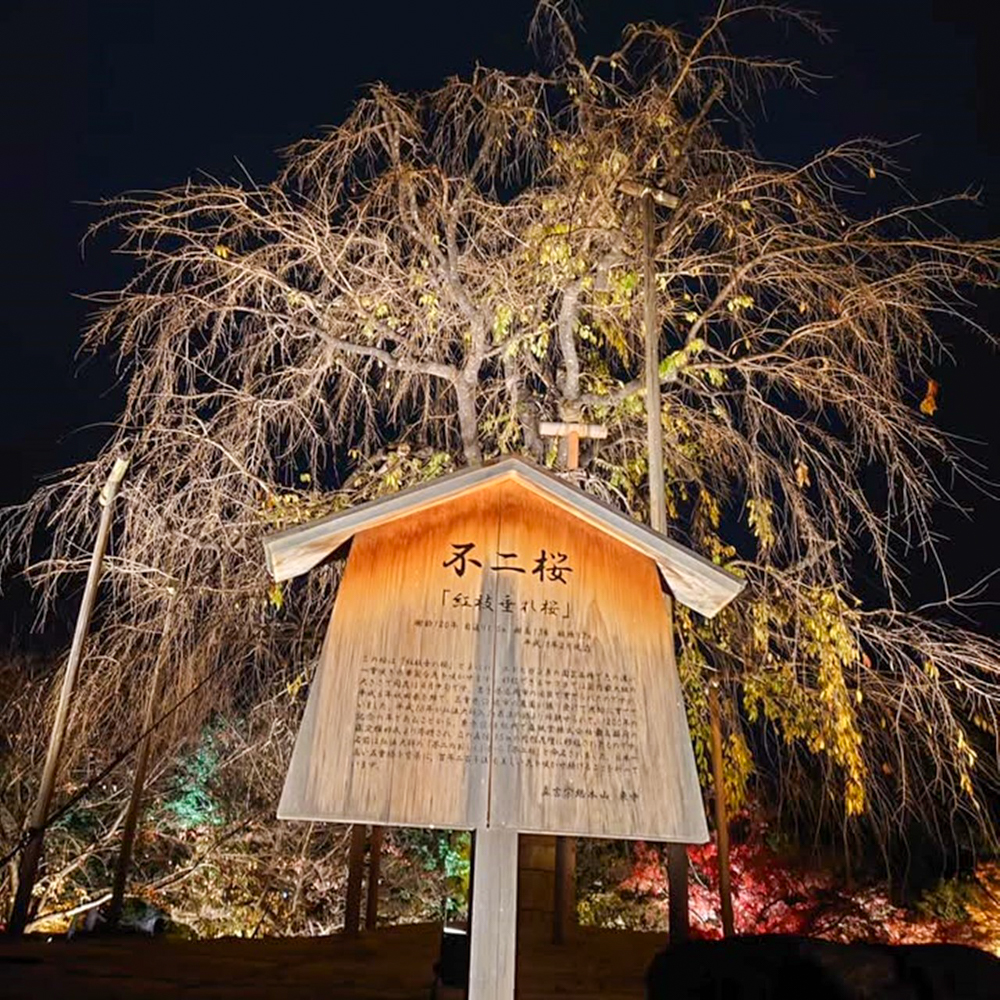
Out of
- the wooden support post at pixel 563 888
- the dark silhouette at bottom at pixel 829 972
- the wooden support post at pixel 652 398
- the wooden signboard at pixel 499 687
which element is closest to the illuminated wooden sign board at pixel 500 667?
the wooden signboard at pixel 499 687

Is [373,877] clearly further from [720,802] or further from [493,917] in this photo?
[493,917]

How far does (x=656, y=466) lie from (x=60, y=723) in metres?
6.03

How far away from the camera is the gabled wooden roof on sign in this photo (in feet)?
14.0

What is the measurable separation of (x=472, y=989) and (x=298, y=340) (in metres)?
6.23

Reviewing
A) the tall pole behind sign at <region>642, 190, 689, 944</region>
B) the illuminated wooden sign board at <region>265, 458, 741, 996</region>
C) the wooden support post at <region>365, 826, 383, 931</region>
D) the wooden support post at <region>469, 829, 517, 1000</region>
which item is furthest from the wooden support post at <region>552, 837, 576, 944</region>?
the wooden support post at <region>469, 829, 517, 1000</region>

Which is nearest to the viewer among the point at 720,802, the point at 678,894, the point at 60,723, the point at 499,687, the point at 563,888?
the point at 499,687

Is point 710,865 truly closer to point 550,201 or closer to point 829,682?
point 829,682

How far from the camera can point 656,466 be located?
6.09 metres

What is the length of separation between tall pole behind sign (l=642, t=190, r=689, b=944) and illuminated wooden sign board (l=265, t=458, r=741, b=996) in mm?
1179

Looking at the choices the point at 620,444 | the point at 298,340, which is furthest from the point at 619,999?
the point at 298,340

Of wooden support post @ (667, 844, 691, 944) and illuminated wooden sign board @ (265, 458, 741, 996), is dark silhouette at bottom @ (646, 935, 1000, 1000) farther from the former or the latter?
wooden support post @ (667, 844, 691, 944)

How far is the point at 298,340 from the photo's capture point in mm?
8273

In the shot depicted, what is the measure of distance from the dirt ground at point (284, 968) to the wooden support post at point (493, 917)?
2440 mm

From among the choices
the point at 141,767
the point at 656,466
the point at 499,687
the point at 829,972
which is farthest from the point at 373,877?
the point at 829,972
